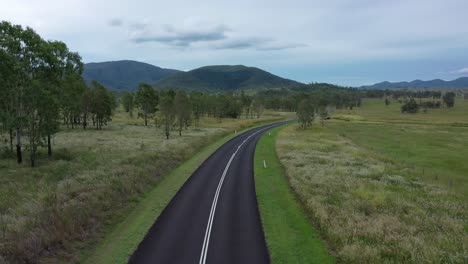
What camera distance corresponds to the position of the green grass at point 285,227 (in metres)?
16.3

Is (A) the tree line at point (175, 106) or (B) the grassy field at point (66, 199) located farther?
(A) the tree line at point (175, 106)

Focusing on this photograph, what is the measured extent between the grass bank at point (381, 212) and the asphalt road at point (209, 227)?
15.8ft

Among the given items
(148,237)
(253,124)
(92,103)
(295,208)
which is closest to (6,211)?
(148,237)

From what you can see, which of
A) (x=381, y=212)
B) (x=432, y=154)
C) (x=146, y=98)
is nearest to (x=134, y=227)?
(x=381, y=212)

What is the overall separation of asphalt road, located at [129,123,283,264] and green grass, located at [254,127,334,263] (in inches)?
24.2

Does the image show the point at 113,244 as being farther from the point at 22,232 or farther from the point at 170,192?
the point at 170,192

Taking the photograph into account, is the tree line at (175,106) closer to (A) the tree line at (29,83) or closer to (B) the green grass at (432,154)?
(A) the tree line at (29,83)

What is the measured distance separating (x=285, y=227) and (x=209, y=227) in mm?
5147

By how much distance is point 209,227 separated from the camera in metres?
19.6

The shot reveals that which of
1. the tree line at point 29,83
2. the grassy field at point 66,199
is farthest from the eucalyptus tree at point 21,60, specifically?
the grassy field at point 66,199

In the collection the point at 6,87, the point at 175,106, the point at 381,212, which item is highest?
the point at 6,87

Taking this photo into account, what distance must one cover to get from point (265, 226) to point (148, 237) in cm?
767

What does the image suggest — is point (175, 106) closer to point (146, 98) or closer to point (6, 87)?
point (146, 98)

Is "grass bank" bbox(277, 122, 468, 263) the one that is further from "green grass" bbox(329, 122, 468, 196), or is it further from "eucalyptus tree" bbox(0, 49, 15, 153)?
"eucalyptus tree" bbox(0, 49, 15, 153)
